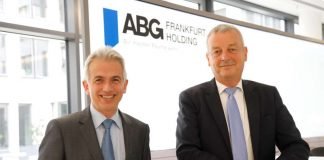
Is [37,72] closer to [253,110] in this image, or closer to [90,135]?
[90,135]

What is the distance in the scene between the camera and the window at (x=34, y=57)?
144 inches

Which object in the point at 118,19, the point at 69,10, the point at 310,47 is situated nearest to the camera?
the point at 118,19

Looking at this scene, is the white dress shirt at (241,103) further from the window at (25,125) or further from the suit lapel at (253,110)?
the window at (25,125)

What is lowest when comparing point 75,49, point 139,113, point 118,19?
point 139,113

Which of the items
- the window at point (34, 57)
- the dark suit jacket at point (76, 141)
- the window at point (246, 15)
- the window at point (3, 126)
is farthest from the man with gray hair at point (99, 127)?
the window at point (246, 15)

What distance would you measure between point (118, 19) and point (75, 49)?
458mm

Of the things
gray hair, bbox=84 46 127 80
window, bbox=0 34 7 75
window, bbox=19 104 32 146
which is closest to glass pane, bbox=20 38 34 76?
window, bbox=0 34 7 75

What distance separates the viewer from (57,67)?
3828 mm

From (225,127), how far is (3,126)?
2293 millimetres

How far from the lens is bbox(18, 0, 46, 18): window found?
362 centimetres

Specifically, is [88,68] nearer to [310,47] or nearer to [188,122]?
[188,122]

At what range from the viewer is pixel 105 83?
181 centimetres

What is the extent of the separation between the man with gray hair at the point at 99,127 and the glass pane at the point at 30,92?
1.79 metres

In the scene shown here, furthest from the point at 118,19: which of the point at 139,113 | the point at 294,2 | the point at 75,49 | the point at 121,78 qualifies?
the point at 294,2
